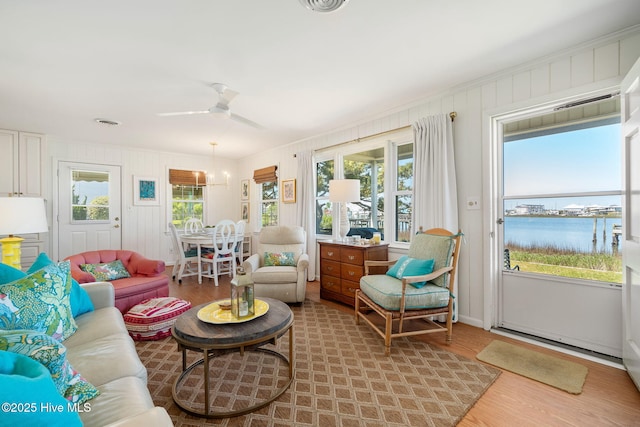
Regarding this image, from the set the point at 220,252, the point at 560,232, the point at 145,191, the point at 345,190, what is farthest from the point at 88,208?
the point at 560,232

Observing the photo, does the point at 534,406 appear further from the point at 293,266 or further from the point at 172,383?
the point at 293,266

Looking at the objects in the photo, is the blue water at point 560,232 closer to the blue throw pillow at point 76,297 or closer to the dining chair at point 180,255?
the blue throw pillow at point 76,297

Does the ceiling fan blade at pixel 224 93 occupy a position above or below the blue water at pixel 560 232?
above

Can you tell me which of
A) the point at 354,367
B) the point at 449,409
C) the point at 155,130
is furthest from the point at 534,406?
the point at 155,130

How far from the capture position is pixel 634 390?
1849 millimetres

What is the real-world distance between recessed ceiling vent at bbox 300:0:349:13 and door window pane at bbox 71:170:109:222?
546 centimetres

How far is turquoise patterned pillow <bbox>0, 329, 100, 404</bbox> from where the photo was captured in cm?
93

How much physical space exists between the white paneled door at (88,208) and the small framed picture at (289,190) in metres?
3.21

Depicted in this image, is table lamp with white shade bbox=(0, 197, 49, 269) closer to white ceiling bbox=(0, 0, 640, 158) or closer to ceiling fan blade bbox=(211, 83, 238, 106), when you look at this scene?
white ceiling bbox=(0, 0, 640, 158)

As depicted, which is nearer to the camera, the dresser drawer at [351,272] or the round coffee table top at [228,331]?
the round coffee table top at [228,331]

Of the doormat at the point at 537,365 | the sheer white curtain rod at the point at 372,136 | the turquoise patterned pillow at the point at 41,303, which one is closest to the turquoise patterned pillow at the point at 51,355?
the turquoise patterned pillow at the point at 41,303

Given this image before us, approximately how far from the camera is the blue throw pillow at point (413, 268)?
2615mm

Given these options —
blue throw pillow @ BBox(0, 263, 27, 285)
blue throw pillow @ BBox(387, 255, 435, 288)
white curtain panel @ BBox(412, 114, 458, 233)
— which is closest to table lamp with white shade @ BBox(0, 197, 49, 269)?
blue throw pillow @ BBox(0, 263, 27, 285)

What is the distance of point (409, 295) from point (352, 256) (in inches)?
43.9
